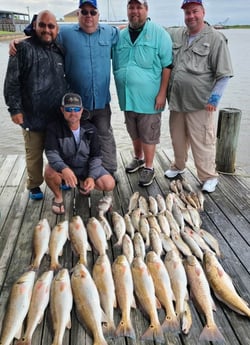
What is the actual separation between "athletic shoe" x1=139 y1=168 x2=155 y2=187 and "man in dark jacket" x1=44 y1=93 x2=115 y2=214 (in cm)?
70

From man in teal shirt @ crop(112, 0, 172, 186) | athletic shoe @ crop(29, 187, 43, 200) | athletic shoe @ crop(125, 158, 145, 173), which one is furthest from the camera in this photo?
athletic shoe @ crop(125, 158, 145, 173)

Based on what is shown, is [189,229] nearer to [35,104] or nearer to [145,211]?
[145,211]

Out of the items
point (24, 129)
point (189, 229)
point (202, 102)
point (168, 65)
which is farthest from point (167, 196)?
Result: point (24, 129)

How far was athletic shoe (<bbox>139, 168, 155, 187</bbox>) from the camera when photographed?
13.9ft

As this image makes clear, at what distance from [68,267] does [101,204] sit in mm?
940

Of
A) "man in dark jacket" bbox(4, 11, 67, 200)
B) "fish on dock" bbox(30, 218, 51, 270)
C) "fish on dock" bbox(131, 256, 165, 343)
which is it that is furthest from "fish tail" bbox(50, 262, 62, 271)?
"man in dark jacket" bbox(4, 11, 67, 200)

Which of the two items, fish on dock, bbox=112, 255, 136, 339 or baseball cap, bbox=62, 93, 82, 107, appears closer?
fish on dock, bbox=112, 255, 136, 339

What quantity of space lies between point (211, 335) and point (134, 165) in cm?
281

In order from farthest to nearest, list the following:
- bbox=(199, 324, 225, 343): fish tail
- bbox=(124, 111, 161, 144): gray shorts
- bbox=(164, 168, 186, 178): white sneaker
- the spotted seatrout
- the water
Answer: the water → bbox=(164, 168, 186, 178): white sneaker → bbox=(124, 111, 161, 144): gray shorts → the spotted seatrout → bbox=(199, 324, 225, 343): fish tail

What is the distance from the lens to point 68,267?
9.03 feet

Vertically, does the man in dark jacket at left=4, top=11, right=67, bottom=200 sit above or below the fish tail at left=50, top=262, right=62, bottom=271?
above

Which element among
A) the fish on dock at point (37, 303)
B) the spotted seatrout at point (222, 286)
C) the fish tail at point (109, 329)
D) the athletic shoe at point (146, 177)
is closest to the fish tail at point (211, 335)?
the spotted seatrout at point (222, 286)

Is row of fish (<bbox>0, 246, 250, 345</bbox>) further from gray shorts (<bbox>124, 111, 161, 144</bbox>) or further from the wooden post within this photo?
the wooden post

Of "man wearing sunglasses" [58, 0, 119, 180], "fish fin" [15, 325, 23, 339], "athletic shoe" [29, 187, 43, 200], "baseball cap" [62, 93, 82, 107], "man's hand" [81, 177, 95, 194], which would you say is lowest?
"athletic shoe" [29, 187, 43, 200]
